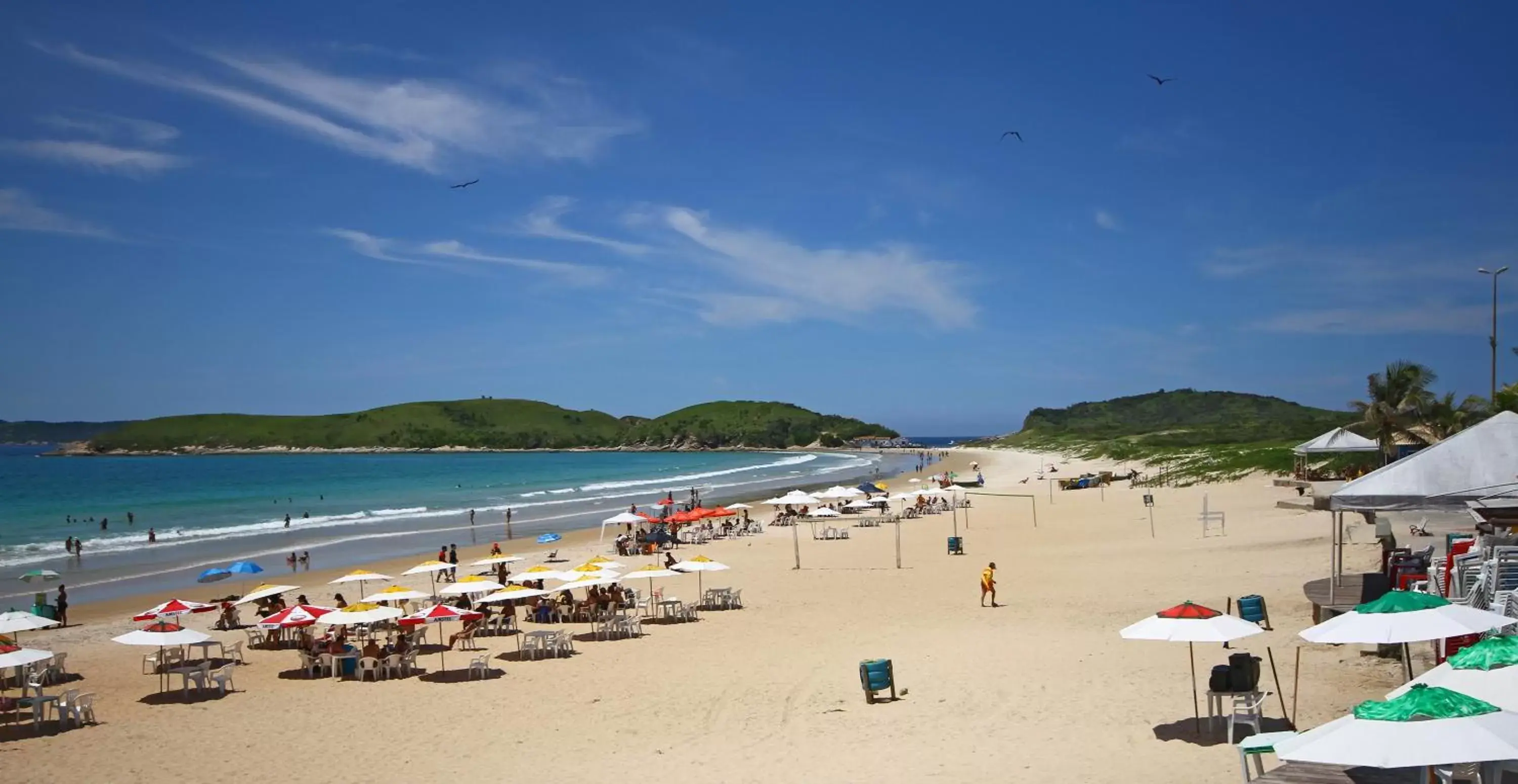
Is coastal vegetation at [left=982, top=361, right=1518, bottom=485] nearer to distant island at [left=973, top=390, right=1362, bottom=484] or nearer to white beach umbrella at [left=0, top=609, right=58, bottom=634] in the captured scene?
distant island at [left=973, top=390, right=1362, bottom=484]

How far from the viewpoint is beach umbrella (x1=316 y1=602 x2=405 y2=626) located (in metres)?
15.3

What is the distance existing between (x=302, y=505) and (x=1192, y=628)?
57807 mm

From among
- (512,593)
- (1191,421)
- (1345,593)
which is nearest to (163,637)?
(512,593)

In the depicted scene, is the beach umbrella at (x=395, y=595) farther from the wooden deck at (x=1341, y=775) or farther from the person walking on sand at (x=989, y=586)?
the wooden deck at (x=1341, y=775)

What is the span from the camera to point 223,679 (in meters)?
14.5

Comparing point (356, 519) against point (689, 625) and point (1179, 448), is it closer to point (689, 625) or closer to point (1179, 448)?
point (689, 625)

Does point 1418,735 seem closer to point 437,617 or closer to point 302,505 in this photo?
point 437,617

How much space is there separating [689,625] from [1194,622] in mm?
10626

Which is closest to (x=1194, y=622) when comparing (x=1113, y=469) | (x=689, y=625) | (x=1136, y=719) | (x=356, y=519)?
(x=1136, y=719)

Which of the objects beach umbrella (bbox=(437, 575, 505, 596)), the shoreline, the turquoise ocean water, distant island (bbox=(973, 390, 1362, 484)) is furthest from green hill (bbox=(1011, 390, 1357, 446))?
beach umbrella (bbox=(437, 575, 505, 596))

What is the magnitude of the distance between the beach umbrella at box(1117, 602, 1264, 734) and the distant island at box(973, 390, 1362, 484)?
31.0 metres

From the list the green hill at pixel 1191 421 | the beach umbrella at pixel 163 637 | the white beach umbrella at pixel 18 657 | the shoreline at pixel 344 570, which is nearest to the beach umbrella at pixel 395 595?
the beach umbrella at pixel 163 637

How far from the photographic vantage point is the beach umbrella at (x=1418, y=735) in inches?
181

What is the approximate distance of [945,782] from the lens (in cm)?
881
